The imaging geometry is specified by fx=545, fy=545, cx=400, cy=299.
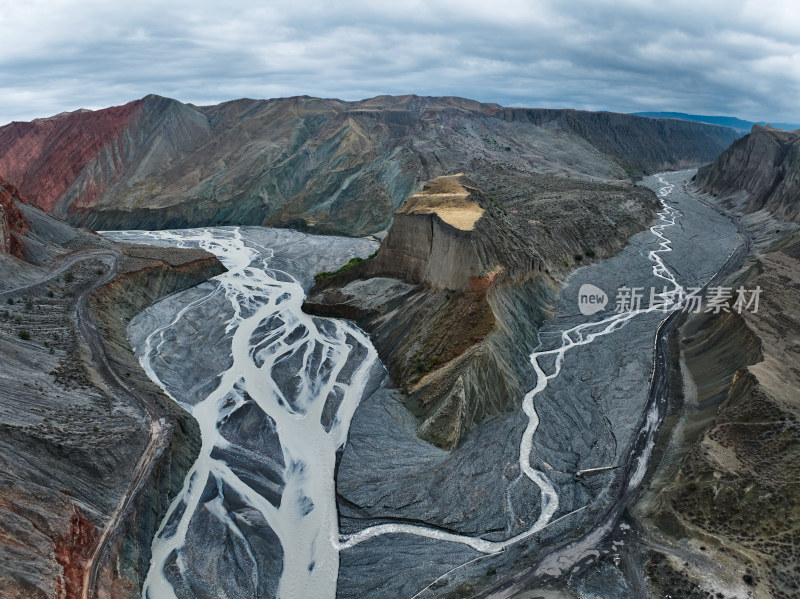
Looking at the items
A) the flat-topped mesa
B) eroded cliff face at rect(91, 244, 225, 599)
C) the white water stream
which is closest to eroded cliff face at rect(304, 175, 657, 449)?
the flat-topped mesa

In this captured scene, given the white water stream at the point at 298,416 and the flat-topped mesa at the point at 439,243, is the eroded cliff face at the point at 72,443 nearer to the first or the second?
the white water stream at the point at 298,416

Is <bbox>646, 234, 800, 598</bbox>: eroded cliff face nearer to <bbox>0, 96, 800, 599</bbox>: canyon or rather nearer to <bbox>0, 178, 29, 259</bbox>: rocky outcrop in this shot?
<bbox>0, 96, 800, 599</bbox>: canyon

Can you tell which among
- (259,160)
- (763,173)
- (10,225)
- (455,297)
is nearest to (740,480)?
(455,297)

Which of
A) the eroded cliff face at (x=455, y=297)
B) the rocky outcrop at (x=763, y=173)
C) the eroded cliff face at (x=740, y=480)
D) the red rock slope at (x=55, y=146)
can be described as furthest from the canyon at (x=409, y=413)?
the red rock slope at (x=55, y=146)

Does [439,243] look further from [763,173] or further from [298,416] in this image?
[763,173]

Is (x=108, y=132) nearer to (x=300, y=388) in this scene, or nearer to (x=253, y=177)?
(x=253, y=177)

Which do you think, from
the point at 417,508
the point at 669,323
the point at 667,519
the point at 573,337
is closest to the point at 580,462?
the point at 667,519
